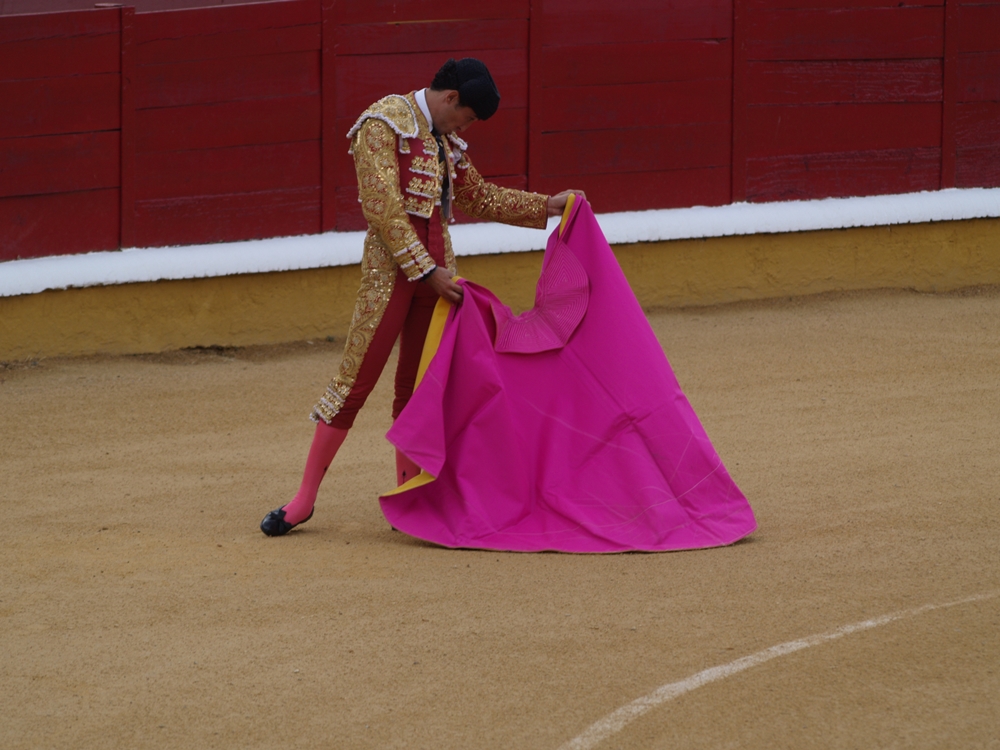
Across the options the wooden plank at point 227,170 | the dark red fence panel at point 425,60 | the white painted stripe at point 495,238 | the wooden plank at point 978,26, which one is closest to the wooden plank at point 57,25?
the wooden plank at point 227,170

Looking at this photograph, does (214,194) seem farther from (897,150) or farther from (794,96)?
(897,150)

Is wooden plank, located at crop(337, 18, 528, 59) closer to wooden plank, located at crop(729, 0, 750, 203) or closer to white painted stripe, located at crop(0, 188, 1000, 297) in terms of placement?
white painted stripe, located at crop(0, 188, 1000, 297)

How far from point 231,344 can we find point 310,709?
12.4ft

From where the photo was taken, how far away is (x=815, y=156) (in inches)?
305

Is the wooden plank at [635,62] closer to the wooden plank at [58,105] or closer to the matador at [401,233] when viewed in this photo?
the wooden plank at [58,105]

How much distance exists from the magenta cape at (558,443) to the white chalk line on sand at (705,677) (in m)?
0.65

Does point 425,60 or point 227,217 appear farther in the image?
point 425,60

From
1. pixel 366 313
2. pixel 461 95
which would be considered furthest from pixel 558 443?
pixel 461 95

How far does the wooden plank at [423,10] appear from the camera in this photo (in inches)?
262

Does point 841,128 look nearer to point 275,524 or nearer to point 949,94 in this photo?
point 949,94

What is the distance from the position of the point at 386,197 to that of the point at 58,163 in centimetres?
292

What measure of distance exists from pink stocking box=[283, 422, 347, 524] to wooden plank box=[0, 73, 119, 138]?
283 cm

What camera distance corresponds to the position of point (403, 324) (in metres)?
3.88

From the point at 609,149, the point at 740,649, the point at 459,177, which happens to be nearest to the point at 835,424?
the point at 459,177
